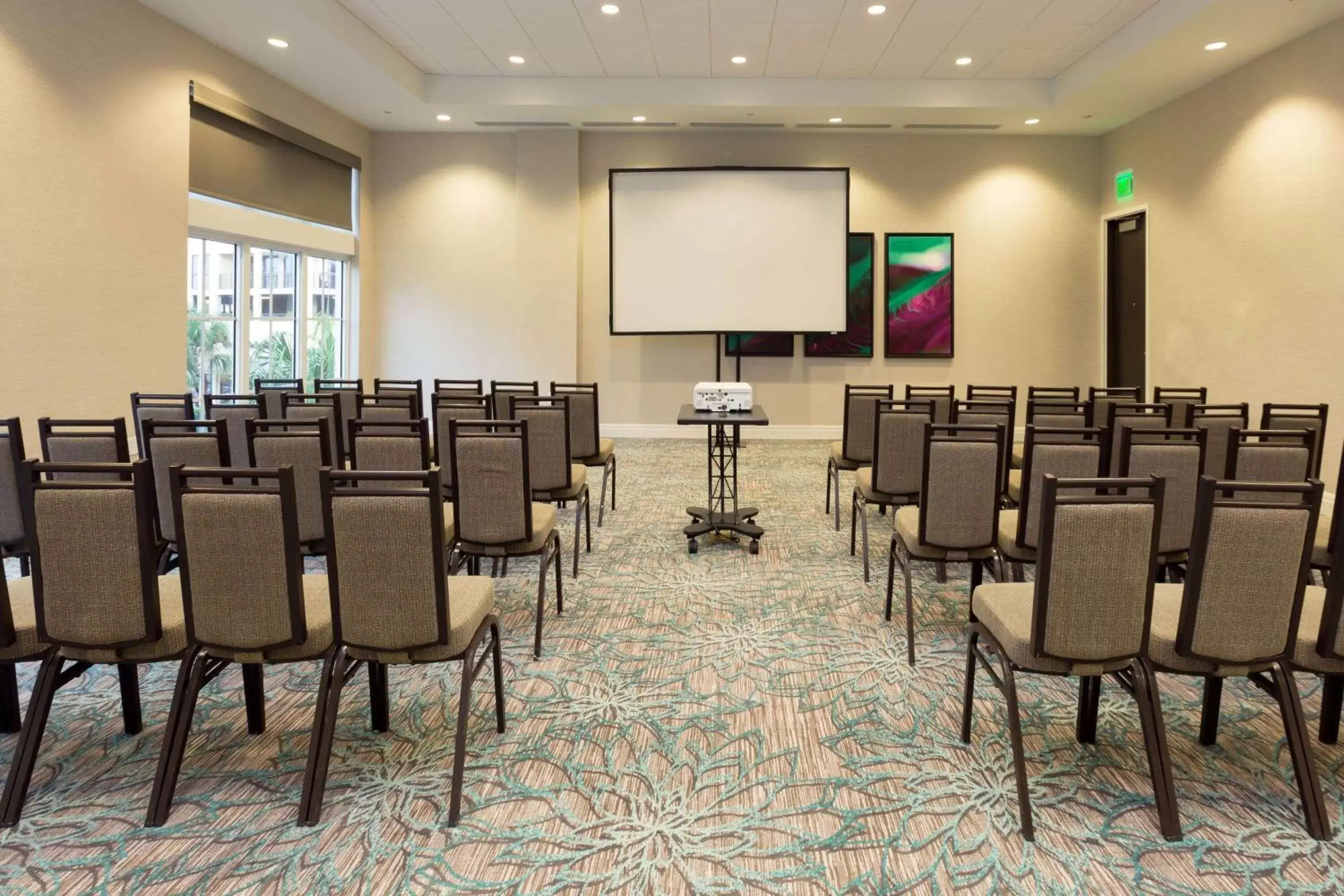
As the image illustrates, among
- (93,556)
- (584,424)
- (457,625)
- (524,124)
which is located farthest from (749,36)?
(93,556)

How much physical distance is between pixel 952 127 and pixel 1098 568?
30.1 ft

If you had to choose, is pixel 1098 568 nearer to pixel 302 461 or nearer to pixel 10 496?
pixel 302 461

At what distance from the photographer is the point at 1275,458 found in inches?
143

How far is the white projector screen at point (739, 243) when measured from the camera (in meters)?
9.79

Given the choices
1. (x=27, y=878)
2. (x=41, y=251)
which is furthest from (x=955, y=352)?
(x=27, y=878)

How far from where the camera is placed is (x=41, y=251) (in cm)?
562

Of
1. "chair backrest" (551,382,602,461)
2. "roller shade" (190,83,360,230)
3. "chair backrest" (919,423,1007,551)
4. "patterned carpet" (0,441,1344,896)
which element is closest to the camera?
"patterned carpet" (0,441,1344,896)

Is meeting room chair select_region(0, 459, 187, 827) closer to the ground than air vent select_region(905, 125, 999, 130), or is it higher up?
closer to the ground

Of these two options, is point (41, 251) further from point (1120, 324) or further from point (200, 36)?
point (1120, 324)

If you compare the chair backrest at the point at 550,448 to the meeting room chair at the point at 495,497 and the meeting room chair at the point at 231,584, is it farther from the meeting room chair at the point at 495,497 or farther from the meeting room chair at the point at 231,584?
the meeting room chair at the point at 231,584

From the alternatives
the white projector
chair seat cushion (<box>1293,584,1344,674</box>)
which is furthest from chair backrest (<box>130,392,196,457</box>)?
chair seat cushion (<box>1293,584,1344,674</box>)

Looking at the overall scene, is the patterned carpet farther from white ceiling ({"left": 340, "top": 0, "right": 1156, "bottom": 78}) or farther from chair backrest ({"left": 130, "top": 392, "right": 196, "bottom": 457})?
white ceiling ({"left": 340, "top": 0, "right": 1156, "bottom": 78})

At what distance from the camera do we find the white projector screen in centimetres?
979

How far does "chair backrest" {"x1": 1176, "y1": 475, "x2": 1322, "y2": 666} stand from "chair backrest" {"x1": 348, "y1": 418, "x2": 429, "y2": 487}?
2915mm
